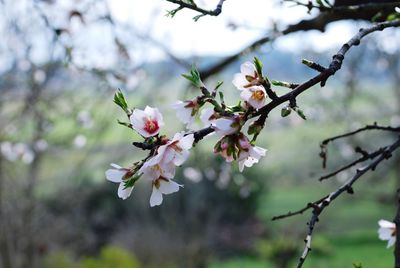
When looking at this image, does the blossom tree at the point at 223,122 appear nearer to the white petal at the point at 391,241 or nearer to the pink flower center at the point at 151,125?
the pink flower center at the point at 151,125

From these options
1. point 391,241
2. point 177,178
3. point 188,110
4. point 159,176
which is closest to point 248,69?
point 188,110

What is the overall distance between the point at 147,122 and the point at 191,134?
10cm

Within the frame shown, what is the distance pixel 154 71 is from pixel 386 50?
349 cm

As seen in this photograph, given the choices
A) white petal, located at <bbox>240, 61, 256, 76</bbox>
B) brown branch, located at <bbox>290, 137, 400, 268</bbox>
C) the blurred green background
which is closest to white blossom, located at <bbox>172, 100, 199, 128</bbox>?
white petal, located at <bbox>240, 61, 256, 76</bbox>

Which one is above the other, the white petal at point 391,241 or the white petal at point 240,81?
the white petal at point 240,81

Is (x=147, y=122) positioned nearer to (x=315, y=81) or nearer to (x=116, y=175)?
(x=116, y=175)

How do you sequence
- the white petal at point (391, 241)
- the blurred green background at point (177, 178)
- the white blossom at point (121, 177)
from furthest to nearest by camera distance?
the blurred green background at point (177, 178)
the white petal at point (391, 241)
the white blossom at point (121, 177)

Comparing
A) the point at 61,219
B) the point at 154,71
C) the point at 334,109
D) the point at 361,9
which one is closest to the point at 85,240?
the point at 61,219

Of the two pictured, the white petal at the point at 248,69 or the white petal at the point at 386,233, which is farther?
the white petal at the point at 386,233

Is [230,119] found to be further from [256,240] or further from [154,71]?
[256,240]

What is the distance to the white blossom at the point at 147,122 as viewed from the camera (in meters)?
0.92

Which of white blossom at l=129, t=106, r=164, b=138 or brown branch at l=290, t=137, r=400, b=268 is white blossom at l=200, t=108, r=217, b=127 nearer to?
white blossom at l=129, t=106, r=164, b=138

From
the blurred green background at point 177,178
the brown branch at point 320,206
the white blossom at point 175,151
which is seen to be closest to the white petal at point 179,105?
the white blossom at point 175,151

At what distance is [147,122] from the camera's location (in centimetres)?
93
